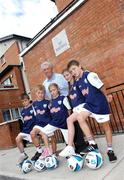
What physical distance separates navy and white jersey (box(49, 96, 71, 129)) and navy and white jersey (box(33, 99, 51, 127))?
209 millimetres

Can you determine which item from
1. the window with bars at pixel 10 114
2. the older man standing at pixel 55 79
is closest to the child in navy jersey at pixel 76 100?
the older man standing at pixel 55 79

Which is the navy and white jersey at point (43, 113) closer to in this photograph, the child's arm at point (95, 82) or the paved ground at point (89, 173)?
the paved ground at point (89, 173)

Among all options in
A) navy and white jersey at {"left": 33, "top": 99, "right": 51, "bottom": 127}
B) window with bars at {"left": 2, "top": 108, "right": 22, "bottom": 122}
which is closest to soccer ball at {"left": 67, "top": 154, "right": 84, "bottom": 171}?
navy and white jersey at {"left": 33, "top": 99, "right": 51, "bottom": 127}

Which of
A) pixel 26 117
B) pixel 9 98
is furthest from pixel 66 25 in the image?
pixel 9 98

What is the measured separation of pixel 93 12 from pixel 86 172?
563 cm

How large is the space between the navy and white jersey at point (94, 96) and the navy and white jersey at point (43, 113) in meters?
1.11

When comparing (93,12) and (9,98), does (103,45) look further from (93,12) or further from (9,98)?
(9,98)

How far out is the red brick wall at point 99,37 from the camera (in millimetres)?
7617

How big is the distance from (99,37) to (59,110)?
405cm

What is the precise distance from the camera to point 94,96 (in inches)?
161

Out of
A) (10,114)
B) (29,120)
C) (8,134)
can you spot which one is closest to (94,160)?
(29,120)

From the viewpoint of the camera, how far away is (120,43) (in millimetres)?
7555

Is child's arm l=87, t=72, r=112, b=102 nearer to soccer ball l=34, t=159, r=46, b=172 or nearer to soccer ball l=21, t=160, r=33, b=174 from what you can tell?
soccer ball l=34, t=159, r=46, b=172

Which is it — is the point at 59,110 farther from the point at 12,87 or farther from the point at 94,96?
the point at 12,87
